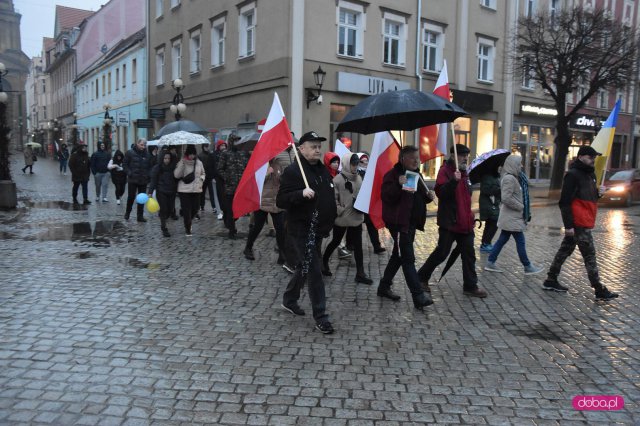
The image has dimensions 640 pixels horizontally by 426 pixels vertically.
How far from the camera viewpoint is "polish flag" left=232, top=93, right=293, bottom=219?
6.06 meters

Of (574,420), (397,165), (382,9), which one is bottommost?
(574,420)

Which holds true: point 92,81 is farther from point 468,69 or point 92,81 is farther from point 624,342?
point 624,342

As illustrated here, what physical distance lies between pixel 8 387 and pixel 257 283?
11.6 ft

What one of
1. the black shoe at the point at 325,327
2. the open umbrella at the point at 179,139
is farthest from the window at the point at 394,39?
the black shoe at the point at 325,327

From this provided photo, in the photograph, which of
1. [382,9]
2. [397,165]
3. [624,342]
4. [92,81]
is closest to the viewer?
[624,342]

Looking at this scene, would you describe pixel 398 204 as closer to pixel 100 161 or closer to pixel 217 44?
pixel 100 161

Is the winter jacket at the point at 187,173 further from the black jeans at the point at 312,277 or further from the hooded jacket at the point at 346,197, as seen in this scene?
the black jeans at the point at 312,277

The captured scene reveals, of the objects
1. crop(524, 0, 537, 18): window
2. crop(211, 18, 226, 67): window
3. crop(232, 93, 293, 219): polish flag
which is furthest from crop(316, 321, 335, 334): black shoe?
crop(524, 0, 537, 18): window

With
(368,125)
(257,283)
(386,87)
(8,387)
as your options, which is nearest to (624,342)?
(368,125)

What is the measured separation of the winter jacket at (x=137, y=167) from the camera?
1277 centimetres

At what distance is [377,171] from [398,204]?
32.2 inches

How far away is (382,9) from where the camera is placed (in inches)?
822

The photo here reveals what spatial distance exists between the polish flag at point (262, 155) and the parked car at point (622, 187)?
16.9m

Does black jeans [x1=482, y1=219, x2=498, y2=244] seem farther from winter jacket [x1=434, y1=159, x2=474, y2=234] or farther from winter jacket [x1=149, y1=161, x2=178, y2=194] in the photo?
winter jacket [x1=149, y1=161, x2=178, y2=194]
